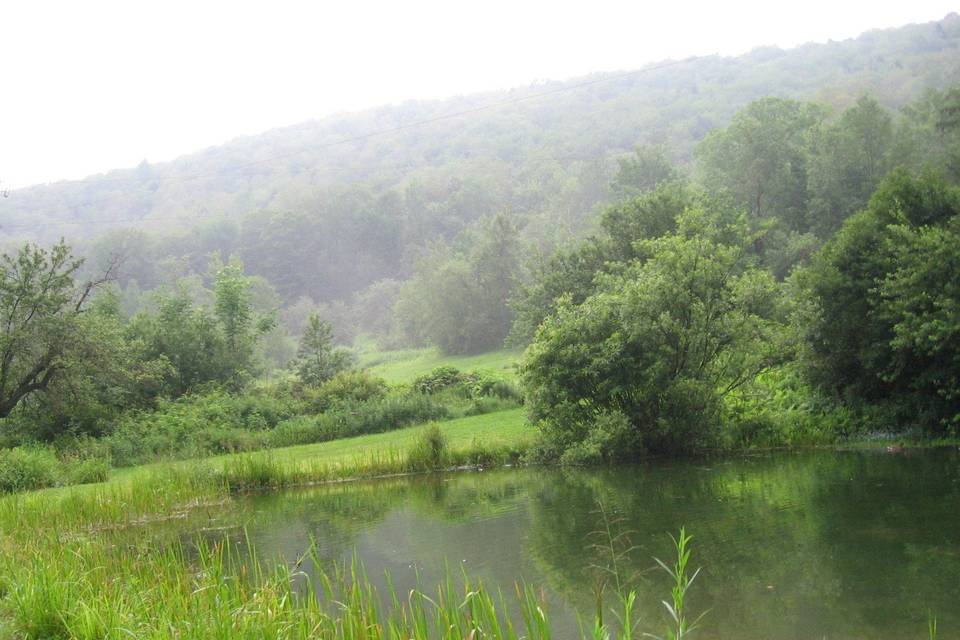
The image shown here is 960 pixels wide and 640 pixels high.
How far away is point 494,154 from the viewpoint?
135000 millimetres

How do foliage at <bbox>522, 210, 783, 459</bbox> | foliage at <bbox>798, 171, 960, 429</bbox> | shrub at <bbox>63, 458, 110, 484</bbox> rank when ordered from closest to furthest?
foliage at <bbox>798, 171, 960, 429</bbox> < foliage at <bbox>522, 210, 783, 459</bbox> < shrub at <bbox>63, 458, 110, 484</bbox>

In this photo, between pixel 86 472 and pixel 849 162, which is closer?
pixel 86 472

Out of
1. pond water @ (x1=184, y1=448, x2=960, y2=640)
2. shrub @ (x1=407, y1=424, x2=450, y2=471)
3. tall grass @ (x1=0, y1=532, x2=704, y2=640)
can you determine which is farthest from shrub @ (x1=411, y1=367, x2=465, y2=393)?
tall grass @ (x1=0, y1=532, x2=704, y2=640)

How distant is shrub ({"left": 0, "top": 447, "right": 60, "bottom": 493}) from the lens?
76.1ft

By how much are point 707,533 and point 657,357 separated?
825cm

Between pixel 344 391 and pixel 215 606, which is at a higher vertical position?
pixel 215 606

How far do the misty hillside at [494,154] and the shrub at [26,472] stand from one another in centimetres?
7758

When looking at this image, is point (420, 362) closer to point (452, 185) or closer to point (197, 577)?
point (452, 185)

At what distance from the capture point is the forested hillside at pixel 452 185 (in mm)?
72312

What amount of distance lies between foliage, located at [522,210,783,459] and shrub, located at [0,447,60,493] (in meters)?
14.2

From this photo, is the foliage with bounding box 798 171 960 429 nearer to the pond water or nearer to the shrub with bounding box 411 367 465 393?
the pond water

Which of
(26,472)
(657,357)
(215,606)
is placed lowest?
(26,472)

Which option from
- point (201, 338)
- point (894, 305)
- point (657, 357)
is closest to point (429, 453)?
point (657, 357)

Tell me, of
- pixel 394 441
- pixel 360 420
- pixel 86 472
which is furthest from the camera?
pixel 360 420
